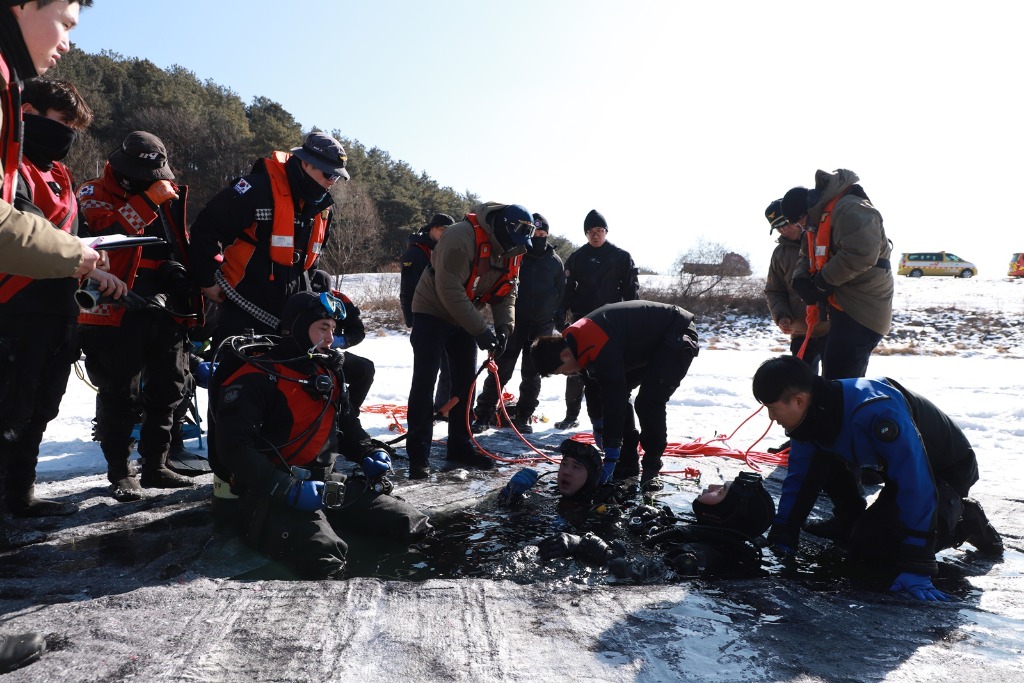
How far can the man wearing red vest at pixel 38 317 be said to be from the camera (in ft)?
9.64

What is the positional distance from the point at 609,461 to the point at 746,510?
1028mm

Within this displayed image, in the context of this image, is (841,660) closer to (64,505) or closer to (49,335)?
(49,335)

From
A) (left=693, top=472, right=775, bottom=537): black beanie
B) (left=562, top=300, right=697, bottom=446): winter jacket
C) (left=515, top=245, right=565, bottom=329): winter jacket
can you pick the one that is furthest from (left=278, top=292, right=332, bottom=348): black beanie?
(left=515, top=245, right=565, bottom=329): winter jacket

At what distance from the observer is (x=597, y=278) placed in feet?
21.9

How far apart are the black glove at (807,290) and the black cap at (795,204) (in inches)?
18.6

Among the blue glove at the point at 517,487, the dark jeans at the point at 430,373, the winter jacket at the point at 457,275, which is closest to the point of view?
the blue glove at the point at 517,487

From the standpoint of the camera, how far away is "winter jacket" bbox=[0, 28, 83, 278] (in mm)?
1942

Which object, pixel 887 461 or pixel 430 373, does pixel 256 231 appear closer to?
pixel 430 373

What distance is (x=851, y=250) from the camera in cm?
469

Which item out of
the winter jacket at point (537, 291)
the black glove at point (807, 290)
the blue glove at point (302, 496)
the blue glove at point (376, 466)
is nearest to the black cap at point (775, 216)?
the black glove at point (807, 290)

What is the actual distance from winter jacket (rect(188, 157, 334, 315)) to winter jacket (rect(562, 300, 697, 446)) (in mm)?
1582

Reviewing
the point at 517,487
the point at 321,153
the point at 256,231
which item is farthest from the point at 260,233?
the point at 517,487

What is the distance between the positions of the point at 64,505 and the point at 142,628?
1.66 m

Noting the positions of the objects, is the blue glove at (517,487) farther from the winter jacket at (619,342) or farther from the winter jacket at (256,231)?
the winter jacket at (256,231)
